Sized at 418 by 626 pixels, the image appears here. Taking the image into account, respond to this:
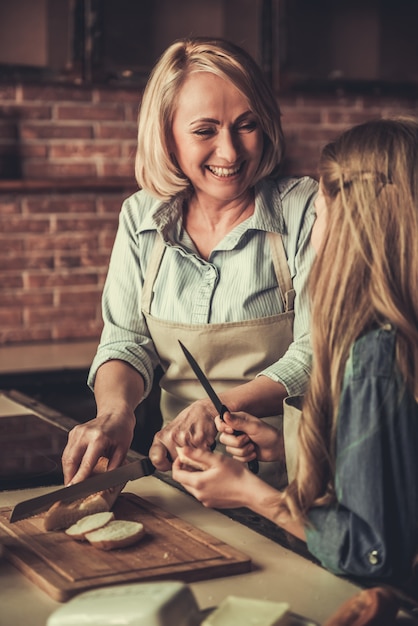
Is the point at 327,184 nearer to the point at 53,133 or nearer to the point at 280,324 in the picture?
the point at 280,324

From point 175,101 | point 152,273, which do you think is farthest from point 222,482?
point 175,101

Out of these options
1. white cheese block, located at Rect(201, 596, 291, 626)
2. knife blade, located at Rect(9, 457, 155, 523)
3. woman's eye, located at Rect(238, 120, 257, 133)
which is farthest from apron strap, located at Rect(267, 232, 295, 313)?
white cheese block, located at Rect(201, 596, 291, 626)

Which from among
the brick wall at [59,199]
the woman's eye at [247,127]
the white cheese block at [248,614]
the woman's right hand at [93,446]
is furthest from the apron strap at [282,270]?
the brick wall at [59,199]

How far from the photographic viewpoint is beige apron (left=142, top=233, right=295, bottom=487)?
6.75ft

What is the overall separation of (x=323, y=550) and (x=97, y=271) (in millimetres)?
2848

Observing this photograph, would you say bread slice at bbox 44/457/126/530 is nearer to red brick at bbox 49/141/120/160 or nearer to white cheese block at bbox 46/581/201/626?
white cheese block at bbox 46/581/201/626

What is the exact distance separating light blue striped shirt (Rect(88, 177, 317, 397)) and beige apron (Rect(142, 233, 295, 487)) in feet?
0.05

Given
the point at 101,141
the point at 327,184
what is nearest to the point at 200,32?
the point at 101,141

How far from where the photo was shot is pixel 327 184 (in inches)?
54.8

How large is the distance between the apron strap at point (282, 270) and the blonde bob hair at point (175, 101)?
0.13 metres

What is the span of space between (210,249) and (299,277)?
8.3 inches

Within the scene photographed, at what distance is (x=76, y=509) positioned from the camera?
147 centimetres

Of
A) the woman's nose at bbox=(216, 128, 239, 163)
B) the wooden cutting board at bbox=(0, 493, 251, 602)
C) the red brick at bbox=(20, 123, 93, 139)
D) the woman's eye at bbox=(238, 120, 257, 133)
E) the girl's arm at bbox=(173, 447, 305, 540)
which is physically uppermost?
the red brick at bbox=(20, 123, 93, 139)

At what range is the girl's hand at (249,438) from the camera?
5.30 feet
